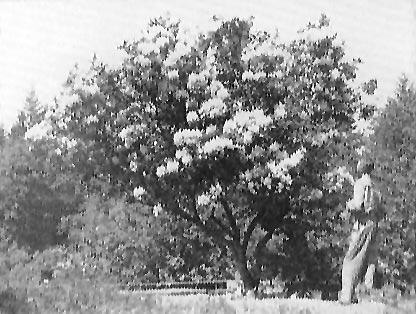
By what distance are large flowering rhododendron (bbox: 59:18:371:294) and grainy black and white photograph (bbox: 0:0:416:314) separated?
0.08 feet

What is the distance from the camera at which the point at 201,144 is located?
966cm

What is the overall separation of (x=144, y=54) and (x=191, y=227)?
120 inches

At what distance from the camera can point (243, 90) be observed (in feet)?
33.6

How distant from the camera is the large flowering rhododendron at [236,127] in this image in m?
9.74

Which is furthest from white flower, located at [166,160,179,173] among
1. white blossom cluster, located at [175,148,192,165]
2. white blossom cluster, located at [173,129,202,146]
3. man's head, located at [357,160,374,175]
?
man's head, located at [357,160,374,175]

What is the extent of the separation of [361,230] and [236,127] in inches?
118

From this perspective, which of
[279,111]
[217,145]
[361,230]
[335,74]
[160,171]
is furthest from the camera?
[335,74]

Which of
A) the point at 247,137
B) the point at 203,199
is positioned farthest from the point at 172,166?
the point at 247,137

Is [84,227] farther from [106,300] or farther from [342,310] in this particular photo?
[342,310]

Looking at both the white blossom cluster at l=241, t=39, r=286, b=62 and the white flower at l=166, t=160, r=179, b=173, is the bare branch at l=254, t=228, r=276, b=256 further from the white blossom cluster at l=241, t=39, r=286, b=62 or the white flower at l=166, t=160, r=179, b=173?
the white blossom cluster at l=241, t=39, r=286, b=62

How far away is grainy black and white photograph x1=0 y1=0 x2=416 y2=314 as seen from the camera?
8844mm

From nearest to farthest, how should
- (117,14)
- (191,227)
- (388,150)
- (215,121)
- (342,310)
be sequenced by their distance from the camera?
1. (342,310)
2. (117,14)
3. (215,121)
4. (191,227)
5. (388,150)

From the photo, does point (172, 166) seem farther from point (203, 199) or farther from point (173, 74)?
point (173, 74)

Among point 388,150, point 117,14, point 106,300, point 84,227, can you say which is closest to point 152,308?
point 106,300
